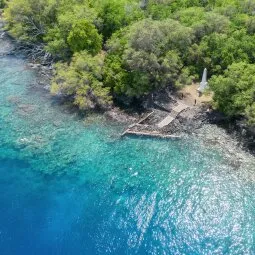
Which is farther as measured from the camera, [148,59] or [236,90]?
[148,59]

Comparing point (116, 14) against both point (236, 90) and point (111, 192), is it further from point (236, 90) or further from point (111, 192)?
point (111, 192)

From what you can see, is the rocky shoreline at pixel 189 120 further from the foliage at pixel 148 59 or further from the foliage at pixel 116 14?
the foliage at pixel 116 14

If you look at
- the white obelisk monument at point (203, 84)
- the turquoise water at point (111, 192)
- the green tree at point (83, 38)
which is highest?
the green tree at point (83, 38)

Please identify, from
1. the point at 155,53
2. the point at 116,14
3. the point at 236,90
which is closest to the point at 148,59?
the point at 155,53

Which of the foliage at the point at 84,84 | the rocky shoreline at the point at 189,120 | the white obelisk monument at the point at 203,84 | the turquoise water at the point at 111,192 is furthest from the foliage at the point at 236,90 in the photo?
the foliage at the point at 84,84

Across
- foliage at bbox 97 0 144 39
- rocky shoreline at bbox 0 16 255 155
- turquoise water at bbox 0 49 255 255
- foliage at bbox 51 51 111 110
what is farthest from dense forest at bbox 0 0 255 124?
turquoise water at bbox 0 49 255 255

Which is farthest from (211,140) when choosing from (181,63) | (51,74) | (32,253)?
(51,74)

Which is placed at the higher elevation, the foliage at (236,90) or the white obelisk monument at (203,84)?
the foliage at (236,90)
